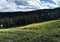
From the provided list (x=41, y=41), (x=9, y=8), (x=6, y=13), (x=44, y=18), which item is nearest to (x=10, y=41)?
(x=41, y=41)

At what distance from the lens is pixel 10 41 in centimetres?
1230

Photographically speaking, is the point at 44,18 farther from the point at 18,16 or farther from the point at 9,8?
the point at 9,8

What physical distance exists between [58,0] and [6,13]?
19.5 ft

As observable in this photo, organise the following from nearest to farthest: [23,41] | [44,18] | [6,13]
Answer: [23,41]
[6,13]
[44,18]

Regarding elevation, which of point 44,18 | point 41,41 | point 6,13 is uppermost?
Answer: point 41,41

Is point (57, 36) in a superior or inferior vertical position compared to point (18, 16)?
superior

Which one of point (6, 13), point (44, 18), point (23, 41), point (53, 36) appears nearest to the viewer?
point (23, 41)

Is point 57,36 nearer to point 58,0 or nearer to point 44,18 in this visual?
point 58,0

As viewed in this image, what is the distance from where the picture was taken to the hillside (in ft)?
72.7

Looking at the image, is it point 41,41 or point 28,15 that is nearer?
point 41,41

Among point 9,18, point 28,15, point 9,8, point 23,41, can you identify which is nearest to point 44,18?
point 28,15

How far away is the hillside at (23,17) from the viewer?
2216 centimetres

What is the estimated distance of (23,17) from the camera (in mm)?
24469

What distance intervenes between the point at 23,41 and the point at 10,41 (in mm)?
761
